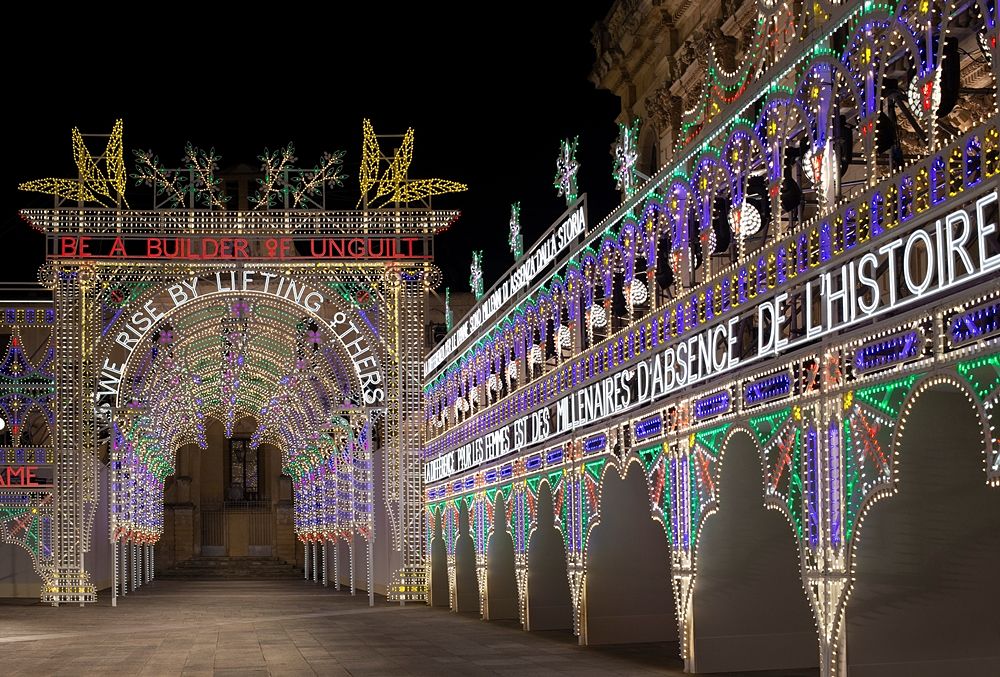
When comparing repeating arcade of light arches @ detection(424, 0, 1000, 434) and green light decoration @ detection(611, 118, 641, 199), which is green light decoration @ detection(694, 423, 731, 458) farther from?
green light decoration @ detection(611, 118, 641, 199)

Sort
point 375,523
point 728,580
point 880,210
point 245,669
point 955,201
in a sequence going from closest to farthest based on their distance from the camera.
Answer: point 955,201
point 880,210
point 728,580
point 245,669
point 375,523

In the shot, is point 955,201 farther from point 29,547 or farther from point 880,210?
point 29,547

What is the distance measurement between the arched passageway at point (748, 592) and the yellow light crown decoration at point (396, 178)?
19409mm

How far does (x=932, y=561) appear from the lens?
35.9 ft

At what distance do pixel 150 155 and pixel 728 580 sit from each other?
21.5 m

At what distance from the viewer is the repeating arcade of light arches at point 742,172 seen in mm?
9828

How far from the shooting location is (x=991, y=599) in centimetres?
1116

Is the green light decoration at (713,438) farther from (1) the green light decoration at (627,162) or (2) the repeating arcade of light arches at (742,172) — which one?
(1) the green light decoration at (627,162)

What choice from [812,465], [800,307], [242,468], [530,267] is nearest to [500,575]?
[530,267]

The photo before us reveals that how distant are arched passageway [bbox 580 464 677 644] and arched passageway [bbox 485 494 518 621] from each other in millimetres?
6408

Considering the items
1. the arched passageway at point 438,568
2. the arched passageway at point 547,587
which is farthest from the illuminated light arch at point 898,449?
the arched passageway at point 438,568

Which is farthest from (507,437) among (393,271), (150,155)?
(150,155)

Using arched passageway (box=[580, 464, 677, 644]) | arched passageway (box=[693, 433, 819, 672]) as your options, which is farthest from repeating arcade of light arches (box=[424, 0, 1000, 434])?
arched passageway (box=[580, 464, 677, 644])

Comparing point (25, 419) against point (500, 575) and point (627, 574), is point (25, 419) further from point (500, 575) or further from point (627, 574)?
point (627, 574)
